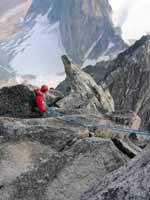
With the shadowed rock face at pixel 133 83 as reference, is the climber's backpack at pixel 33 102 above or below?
below

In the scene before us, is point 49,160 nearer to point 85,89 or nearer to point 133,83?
point 85,89

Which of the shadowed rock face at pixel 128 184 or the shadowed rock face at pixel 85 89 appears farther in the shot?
the shadowed rock face at pixel 85 89

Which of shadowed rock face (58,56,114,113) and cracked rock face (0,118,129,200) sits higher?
shadowed rock face (58,56,114,113)

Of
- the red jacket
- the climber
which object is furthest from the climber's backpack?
the red jacket

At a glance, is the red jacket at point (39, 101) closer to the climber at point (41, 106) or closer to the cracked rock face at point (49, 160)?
the climber at point (41, 106)

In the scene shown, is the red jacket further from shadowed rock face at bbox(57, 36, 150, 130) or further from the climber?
shadowed rock face at bbox(57, 36, 150, 130)

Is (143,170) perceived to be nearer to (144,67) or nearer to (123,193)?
(123,193)

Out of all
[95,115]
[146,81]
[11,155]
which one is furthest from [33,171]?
[146,81]

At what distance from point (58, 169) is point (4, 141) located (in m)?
3.33

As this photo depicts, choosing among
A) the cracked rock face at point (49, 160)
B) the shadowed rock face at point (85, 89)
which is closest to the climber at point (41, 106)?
the cracked rock face at point (49, 160)

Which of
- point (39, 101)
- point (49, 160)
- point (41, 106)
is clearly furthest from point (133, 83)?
point (49, 160)

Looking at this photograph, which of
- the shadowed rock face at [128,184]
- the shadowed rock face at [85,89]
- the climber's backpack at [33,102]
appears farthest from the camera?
the shadowed rock face at [85,89]

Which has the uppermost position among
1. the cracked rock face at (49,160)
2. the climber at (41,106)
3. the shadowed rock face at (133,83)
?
the shadowed rock face at (133,83)

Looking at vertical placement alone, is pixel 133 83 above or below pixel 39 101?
above
